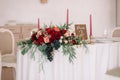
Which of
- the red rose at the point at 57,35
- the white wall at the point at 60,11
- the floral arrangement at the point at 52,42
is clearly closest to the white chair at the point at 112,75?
the floral arrangement at the point at 52,42

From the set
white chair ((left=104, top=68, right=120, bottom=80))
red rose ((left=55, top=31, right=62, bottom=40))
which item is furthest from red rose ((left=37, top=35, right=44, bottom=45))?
white chair ((left=104, top=68, right=120, bottom=80))

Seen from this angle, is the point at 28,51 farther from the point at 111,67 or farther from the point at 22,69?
the point at 111,67

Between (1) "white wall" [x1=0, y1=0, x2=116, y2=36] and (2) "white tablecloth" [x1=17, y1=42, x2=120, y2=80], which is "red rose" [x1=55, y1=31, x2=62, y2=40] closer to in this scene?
(2) "white tablecloth" [x1=17, y1=42, x2=120, y2=80]

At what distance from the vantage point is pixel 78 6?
615cm

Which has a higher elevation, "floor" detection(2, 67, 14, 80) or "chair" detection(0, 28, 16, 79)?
"chair" detection(0, 28, 16, 79)

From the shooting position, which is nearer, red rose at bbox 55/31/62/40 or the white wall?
red rose at bbox 55/31/62/40

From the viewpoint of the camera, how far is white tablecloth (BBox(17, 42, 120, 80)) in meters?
2.19

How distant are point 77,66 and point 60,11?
388 cm

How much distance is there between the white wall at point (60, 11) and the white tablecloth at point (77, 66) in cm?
325

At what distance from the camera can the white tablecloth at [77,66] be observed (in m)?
2.19

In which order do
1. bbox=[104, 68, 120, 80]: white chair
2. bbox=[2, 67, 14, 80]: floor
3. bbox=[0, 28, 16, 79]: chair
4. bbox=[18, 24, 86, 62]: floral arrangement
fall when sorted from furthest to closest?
bbox=[2, 67, 14, 80]: floor < bbox=[0, 28, 16, 79]: chair < bbox=[104, 68, 120, 80]: white chair < bbox=[18, 24, 86, 62]: floral arrangement

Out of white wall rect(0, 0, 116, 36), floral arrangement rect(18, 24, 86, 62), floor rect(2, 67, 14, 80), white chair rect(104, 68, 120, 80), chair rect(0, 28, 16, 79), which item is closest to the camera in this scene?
floral arrangement rect(18, 24, 86, 62)

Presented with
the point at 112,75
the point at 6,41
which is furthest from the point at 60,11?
the point at 112,75

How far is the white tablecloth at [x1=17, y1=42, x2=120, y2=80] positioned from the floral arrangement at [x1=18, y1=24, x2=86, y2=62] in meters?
0.06
